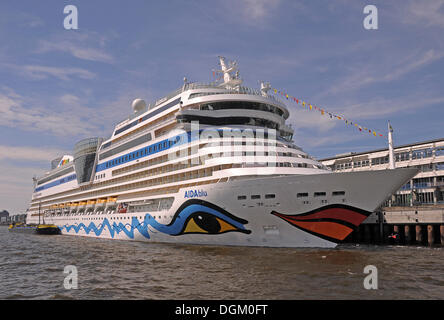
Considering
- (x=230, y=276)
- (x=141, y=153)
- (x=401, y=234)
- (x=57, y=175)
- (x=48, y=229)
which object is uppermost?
(x=141, y=153)

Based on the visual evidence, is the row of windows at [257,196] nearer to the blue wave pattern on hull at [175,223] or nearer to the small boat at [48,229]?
the blue wave pattern on hull at [175,223]

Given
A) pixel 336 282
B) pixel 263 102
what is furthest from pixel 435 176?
pixel 336 282

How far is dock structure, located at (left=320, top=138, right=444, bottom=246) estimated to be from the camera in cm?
2638

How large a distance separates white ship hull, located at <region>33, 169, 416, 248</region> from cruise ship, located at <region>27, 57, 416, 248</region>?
5cm

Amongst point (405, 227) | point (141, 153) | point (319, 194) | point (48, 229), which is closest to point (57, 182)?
point (48, 229)

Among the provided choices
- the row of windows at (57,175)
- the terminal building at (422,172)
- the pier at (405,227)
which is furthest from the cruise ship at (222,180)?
the terminal building at (422,172)

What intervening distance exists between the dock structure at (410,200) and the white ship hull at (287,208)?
5.58 metres

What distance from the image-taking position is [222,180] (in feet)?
66.3

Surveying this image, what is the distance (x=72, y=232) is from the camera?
42.6 metres

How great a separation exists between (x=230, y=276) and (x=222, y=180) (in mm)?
7603

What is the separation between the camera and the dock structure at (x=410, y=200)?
26.4 metres

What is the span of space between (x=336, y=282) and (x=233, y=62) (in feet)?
73.4

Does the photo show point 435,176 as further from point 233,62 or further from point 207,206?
point 207,206

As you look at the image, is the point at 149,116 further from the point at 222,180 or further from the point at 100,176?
the point at 222,180
